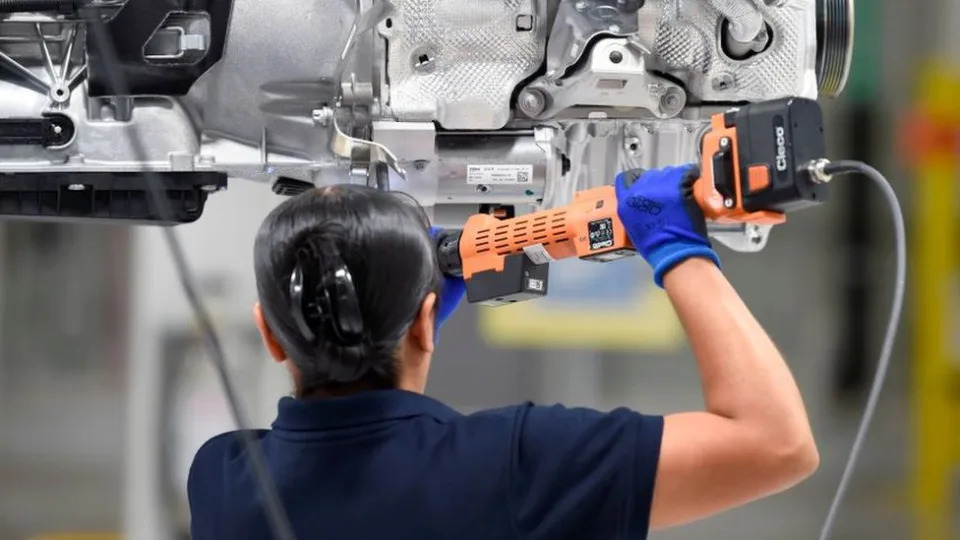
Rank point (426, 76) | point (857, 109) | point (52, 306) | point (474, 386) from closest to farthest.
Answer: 1. point (426, 76)
2. point (474, 386)
3. point (52, 306)
4. point (857, 109)

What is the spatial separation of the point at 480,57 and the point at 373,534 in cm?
122

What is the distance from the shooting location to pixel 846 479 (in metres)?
1.71

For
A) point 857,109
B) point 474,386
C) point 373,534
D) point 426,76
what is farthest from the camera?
point 857,109

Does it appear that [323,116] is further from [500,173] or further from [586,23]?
[586,23]

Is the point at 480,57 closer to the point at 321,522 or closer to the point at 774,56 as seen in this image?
the point at 774,56

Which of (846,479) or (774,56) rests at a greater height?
(774,56)

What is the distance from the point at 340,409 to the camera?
1663 mm

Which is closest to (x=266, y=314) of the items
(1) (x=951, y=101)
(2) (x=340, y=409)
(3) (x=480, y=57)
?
(2) (x=340, y=409)

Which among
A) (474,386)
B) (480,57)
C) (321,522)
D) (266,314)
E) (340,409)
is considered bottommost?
(474,386)

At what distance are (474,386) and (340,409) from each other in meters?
3.71

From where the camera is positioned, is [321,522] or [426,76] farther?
[426,76]

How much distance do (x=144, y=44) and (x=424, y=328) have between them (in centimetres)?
113

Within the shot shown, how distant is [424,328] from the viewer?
67.1 inches

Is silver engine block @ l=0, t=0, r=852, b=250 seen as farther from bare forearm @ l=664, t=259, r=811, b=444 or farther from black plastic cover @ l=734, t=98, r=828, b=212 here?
bare forearm @ l=664, t=259, r=811, b=444
